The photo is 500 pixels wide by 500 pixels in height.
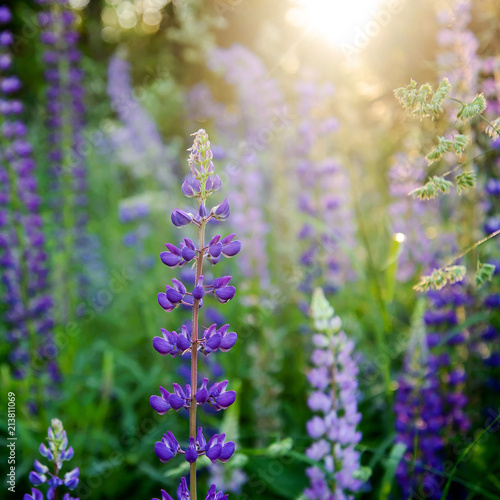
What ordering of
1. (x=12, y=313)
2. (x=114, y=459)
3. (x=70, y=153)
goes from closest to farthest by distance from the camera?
(x=114, y=459) → (x=12, y=313) → (x=70, y=153)

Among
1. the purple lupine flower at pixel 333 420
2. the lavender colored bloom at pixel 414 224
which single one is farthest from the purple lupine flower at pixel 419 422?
the lavender colored bloom at pixel 414 224

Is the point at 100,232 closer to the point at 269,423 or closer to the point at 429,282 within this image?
the point at 269,423

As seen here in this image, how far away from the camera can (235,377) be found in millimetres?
3383

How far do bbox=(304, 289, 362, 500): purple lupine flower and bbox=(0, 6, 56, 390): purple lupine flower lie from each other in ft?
5.52

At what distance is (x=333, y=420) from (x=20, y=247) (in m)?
1.87

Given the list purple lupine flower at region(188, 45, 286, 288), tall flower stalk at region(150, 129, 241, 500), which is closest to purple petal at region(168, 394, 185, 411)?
tall flower stalk at region(150, 129, 241, 500)

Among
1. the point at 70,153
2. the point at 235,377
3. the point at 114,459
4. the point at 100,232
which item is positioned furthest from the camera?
the point at 100,232

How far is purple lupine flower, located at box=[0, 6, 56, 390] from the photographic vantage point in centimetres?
279

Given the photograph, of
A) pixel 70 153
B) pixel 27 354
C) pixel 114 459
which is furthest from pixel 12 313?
pixel 70 153

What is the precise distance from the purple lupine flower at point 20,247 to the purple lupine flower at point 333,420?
168 centimetres

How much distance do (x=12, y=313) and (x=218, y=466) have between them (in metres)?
1.58

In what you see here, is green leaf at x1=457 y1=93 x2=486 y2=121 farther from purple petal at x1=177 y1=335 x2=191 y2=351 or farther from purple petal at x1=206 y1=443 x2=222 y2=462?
purple petal at x1=206 y1=443 x2=222 y2=462

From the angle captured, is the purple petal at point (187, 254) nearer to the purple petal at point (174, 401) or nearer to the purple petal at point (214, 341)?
the purple petal at point (214, 341)

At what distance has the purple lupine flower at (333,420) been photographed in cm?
171
